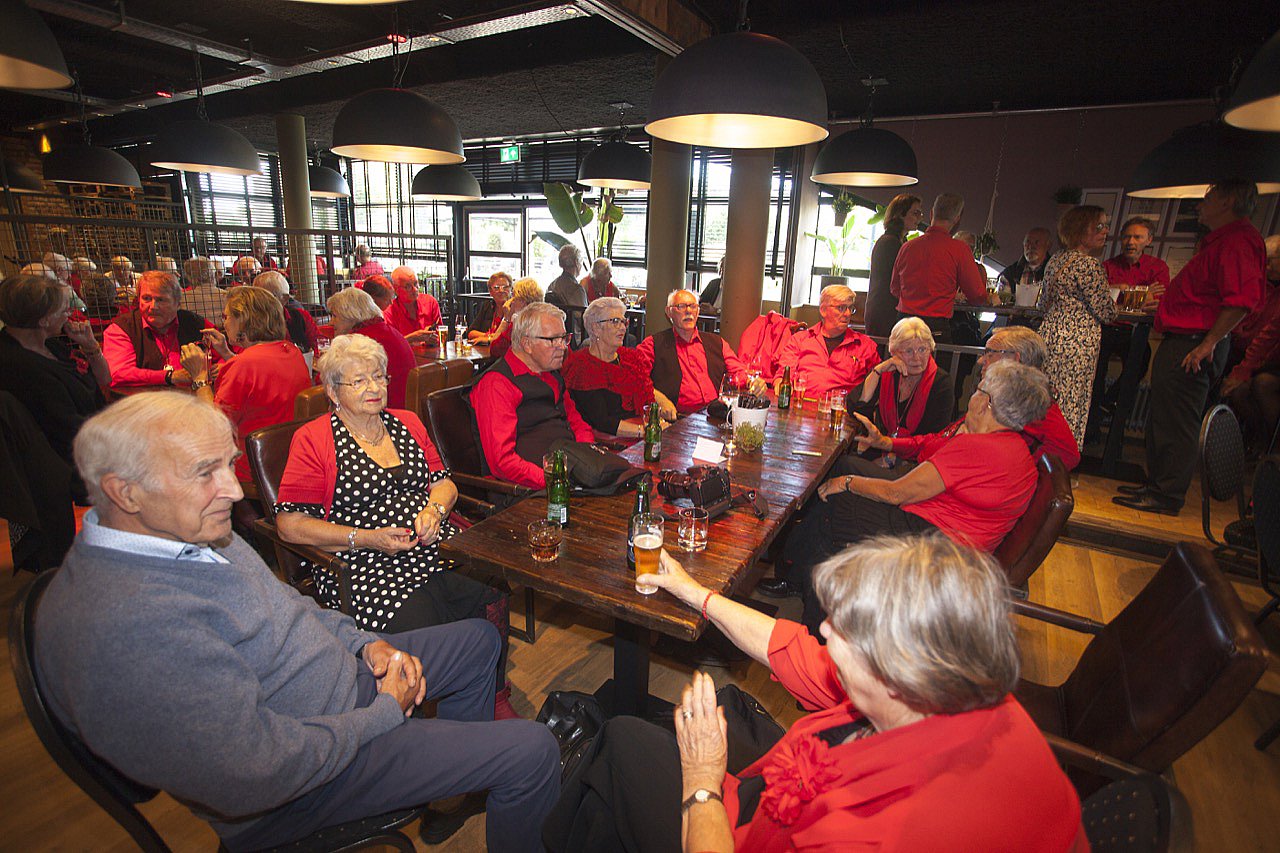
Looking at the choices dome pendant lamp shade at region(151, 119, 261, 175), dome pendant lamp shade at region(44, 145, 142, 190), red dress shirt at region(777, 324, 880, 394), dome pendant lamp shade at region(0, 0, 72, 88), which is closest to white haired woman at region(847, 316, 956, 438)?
red dress shirt at region(777, 324, 880, 394)

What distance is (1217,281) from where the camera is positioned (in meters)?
3.61

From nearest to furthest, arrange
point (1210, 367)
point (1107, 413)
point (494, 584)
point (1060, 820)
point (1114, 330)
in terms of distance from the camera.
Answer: point (1060, 820), point (494, 584), point (1210, 367), point (1114, 330), point (1107, 413)

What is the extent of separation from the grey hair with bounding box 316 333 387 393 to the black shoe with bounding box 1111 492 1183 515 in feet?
15.7

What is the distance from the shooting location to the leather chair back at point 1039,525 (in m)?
1.89

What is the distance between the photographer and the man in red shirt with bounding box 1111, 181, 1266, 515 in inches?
137

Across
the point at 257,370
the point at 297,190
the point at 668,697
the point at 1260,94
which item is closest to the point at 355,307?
the point at 257,370

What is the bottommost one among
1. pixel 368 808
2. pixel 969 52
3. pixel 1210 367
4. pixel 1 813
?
pixel 1 813

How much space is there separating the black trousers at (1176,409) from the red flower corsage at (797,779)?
4376 millimetres

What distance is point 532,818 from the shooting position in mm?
1488

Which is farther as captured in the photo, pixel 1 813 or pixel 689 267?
pixel 689 267

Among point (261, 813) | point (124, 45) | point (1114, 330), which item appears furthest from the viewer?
point (124, 45)

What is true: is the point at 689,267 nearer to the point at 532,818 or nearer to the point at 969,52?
the point at 969,52

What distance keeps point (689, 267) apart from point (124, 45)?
727cm

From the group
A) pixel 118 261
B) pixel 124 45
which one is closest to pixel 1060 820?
pixel 118 261
